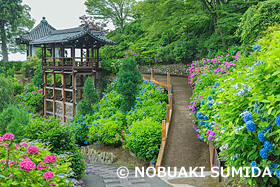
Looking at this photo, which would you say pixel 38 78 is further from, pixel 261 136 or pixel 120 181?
pixel 261 136

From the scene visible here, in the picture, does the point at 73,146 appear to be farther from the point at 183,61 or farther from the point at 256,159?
the point at 183,61

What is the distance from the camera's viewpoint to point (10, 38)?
3434cm

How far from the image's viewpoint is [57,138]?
7141 millimetres

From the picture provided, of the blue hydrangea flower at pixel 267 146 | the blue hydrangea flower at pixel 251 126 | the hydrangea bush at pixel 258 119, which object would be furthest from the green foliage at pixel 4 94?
the blue hydrangea flower at pixel 267 146

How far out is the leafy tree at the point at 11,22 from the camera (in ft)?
100.0

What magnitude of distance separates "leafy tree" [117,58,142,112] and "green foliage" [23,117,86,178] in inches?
242

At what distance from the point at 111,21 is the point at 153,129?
25.0 metres

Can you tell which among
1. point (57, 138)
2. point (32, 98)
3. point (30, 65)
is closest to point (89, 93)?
point (57, 138)

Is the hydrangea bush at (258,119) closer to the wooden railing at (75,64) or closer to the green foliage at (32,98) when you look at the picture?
the wooden railing at (75,64)

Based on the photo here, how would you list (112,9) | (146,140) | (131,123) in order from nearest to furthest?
(146,140) < (131,123) < (112,9)

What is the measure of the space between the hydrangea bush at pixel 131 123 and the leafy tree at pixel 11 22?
22707 mm

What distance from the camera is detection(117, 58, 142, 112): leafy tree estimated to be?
43.9ft

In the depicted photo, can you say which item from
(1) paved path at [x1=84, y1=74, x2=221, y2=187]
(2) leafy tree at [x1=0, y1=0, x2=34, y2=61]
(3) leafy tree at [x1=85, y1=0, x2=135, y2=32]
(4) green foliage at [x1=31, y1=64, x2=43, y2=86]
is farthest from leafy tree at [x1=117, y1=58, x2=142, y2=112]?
(2) leafy tree at [x1=0, y1=0, x2=34, y2=61]

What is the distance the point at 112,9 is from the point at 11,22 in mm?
12603
